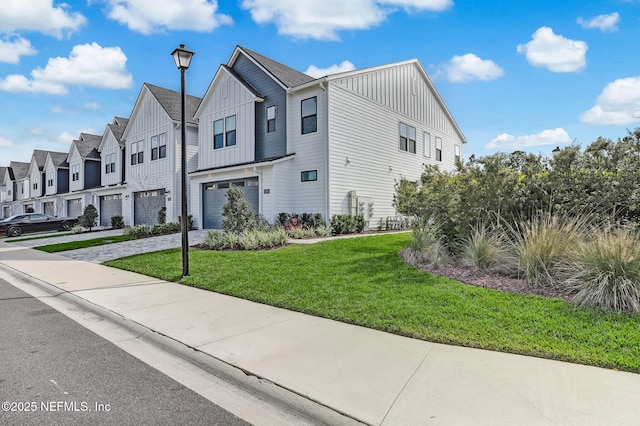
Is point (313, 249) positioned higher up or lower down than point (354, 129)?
lower down

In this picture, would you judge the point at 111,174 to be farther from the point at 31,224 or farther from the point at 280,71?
the point at 280,71

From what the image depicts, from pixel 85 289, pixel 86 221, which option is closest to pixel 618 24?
pixel 85 289

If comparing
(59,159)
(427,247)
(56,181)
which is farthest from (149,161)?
(427,247)

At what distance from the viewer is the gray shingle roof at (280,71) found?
18.4 metres

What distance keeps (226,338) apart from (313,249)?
6225 mm

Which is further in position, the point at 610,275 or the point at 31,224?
the point at 31,224

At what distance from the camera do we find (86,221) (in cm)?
2422

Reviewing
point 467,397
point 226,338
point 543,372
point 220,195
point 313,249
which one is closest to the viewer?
point 467,397

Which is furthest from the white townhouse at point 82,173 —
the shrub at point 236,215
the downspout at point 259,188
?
the shrub at point 236,215

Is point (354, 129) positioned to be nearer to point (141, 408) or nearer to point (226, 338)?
point (226, 338)

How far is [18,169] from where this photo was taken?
162ft

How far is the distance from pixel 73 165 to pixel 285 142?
90.0 feet

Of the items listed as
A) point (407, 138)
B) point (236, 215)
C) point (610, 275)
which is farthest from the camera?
point (407, 138)

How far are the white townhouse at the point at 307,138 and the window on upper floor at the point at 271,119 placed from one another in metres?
0.05
